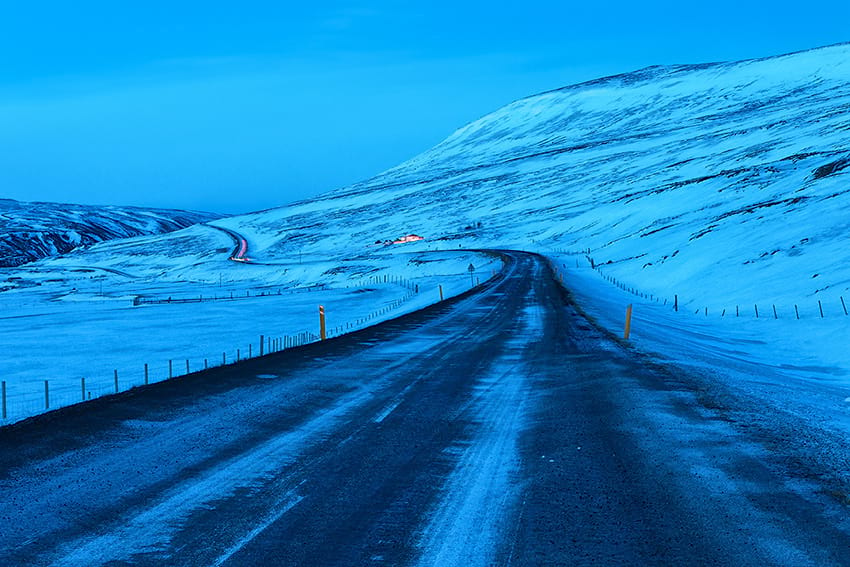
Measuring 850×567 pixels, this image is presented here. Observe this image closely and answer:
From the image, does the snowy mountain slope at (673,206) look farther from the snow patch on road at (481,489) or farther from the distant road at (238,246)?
the snow patch on road at (481,489)

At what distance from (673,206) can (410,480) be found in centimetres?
8147

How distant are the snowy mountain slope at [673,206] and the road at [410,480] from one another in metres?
23.5

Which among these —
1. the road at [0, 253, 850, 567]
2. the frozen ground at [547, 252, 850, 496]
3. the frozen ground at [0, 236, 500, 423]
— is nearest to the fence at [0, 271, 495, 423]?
the frozen ground at [0, 236, 500, 423]

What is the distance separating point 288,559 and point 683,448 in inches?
202

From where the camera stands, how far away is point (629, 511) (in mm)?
6574

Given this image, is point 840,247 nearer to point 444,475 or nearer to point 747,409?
point 747,409

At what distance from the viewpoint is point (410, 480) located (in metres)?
7.71

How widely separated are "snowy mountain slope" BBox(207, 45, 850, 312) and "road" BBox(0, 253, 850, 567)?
77.2 feet

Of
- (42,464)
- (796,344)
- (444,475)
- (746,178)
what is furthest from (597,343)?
(746,178)

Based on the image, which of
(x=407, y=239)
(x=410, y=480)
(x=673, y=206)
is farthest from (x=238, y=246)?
(x=410, y=480)

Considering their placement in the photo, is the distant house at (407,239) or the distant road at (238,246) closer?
the distant house at (407,239)

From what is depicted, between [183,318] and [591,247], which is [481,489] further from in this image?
[591,247]

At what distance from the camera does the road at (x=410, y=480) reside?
5887mm

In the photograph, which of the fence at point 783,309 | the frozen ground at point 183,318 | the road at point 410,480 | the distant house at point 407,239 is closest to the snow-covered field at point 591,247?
the fence at point 783,309
